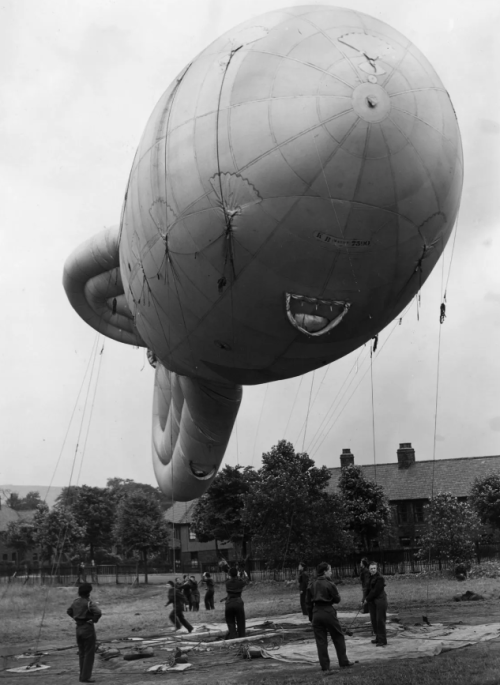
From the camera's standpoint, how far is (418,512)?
6462 cm

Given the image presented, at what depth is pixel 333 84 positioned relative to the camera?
27.8 ft

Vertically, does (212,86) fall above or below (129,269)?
above

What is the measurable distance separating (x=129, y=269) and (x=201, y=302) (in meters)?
2.40

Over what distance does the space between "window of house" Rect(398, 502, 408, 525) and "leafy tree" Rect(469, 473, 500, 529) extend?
505 inches

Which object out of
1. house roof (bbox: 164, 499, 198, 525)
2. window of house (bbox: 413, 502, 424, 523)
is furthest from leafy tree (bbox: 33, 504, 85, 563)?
window of house (bbox: 413, 502, 424, 523)

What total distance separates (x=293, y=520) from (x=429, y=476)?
99.9ft

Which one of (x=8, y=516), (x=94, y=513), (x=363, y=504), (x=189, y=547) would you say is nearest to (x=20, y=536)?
(x=94, y=513)

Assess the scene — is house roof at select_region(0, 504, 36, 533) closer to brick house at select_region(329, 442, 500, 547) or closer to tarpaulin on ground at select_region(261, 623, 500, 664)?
brick house at select_region(329, 442, 500, 547)

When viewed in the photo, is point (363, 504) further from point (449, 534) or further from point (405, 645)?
point (405, 645)

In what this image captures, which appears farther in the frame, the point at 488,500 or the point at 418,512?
the point at 418,512

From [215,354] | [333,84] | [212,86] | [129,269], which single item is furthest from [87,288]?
[333,84]

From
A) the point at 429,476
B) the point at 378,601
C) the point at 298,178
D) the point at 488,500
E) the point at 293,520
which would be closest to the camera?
the point at 298,178

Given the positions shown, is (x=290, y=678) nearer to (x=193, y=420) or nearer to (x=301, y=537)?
(x=193, y=420)

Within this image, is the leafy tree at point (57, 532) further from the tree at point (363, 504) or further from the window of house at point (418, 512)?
the window of house at point (418, 512)
